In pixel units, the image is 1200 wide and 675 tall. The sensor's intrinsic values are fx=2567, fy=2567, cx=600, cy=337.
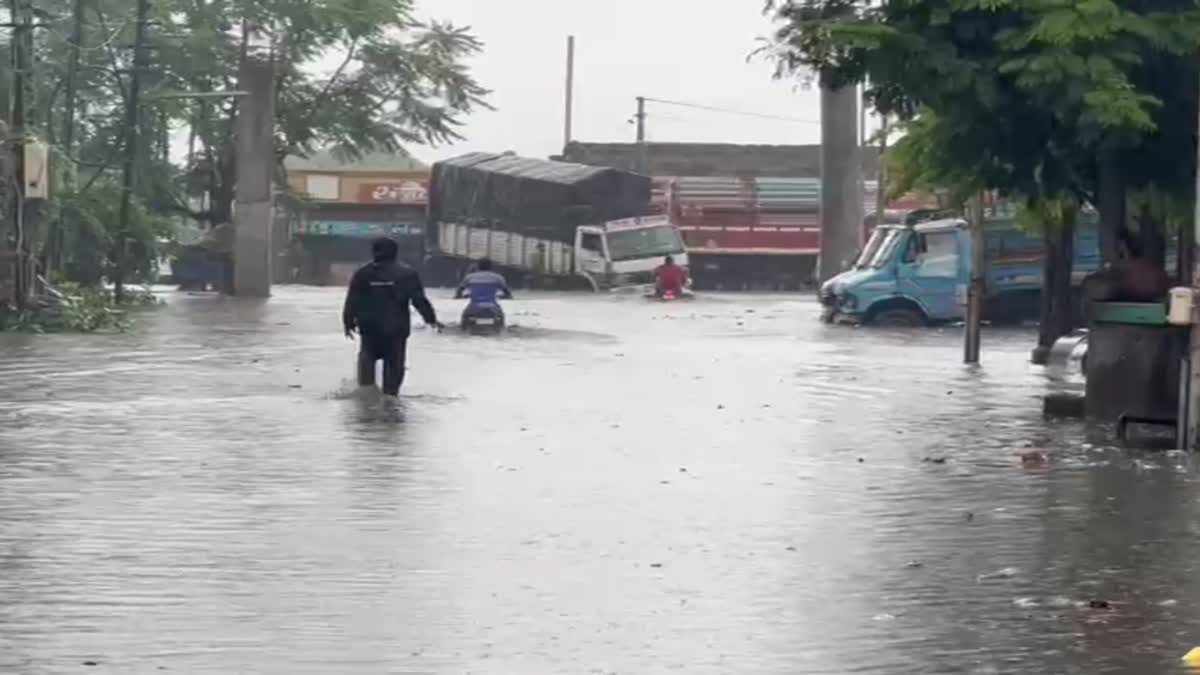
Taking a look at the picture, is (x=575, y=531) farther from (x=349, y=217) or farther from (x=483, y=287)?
(x=349, y=217)

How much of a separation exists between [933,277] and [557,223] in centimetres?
2237

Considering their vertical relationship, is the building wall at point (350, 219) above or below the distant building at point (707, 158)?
below

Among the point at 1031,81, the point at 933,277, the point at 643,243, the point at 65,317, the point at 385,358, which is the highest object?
the point at 1031,81

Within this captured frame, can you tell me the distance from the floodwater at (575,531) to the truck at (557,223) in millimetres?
37861

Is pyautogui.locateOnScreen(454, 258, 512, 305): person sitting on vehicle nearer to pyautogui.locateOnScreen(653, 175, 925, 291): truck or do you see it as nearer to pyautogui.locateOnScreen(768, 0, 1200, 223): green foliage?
pyautogui.locateOnScreen(768, 0, 1200, 223): green foliage

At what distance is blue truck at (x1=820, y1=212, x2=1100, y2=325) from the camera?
4369cm

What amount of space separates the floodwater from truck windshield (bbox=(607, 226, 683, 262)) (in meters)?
37.7

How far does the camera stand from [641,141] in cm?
8731

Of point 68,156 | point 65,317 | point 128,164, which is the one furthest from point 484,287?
point 68,156

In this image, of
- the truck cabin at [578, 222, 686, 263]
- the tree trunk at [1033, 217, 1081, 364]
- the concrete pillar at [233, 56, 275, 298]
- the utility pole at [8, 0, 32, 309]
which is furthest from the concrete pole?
the truck cabin at [578, 222, 686, 263]

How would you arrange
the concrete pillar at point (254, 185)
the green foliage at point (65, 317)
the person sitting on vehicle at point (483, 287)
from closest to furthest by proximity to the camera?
the green foliage at point (65, 317), the person sitting on vehicle at point (483, 287), the concrete pillar at point (254, 185)

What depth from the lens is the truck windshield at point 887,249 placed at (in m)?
44.0

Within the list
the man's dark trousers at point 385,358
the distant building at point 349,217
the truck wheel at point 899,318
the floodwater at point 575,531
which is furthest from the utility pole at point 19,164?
the distant building at point 349,217

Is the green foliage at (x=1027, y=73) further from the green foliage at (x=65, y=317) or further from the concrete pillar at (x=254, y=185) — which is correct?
the concrete pillar at (x=254, y=185)
